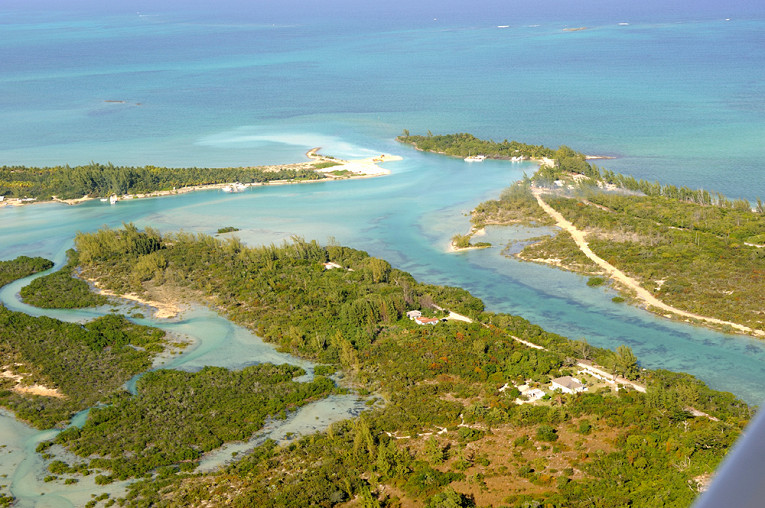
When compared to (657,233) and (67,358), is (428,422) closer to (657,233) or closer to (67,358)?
(67,358)

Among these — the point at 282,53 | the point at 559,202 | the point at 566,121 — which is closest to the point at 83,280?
the point at 559,202

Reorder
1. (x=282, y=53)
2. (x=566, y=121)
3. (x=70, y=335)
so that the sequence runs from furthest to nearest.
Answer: (x=282, y=53) < (x=566, y=121) < (x=70, y=335)

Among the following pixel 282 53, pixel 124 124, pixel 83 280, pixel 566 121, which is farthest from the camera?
pixel 282 53

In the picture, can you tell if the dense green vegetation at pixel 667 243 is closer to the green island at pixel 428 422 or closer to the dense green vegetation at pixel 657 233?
the dense green vegetation at pixel 657 233

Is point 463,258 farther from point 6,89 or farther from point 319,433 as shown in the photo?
point 6,89

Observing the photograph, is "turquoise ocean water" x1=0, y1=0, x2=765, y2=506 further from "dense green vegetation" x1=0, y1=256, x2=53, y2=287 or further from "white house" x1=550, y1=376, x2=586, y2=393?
"white house" x1=550, y1=376, x2=586, y2=393

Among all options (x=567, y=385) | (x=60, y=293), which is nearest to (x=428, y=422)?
(x=567, y=385)

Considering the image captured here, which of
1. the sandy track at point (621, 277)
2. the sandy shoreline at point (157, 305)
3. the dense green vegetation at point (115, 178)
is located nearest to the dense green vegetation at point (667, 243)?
the sandy track at point (621, 277)
